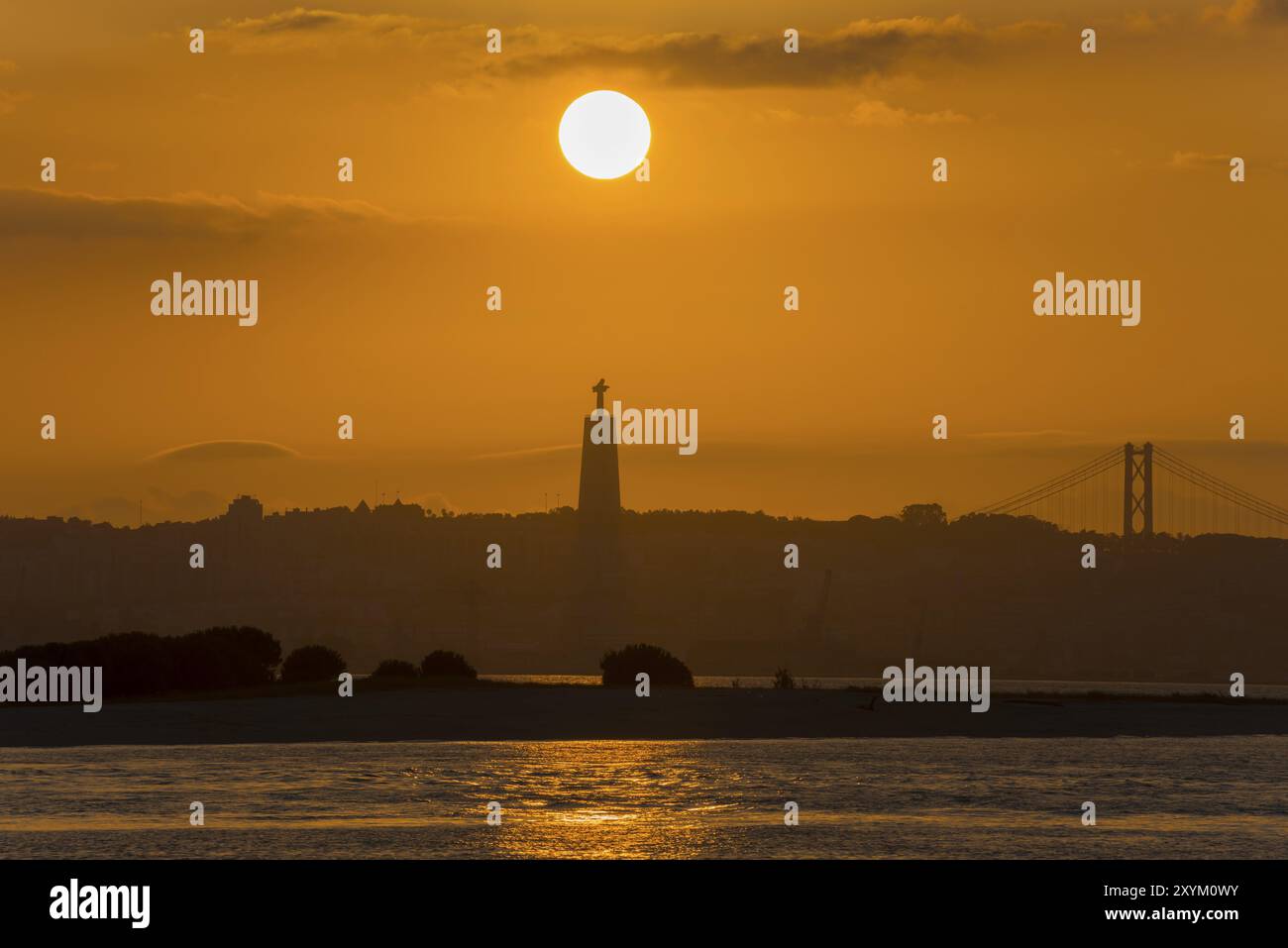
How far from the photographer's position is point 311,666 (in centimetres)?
9662

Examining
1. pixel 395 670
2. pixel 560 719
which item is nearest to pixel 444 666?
pixel 395 670

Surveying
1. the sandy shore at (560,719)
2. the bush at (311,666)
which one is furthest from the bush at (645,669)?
the bush at (311,666)

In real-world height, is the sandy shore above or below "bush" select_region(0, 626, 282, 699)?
below

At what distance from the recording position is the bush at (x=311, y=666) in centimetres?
9569

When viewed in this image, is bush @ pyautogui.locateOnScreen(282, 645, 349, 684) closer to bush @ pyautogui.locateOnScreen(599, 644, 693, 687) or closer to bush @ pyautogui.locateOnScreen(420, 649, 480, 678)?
bush @ pyautogui.locateOnScreen(420, 649, 480, 678)

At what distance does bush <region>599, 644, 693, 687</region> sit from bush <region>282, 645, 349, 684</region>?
16103mm

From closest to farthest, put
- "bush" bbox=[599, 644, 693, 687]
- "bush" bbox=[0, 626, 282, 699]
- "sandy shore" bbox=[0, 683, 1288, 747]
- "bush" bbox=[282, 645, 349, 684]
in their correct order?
"sandy shore" bbox=[0, 683, 1288, 747] < "bush" bbox=[0, 626, 282, 699] < "bush" bbox=[282, 645, 349, 684] < "bush" bbox=[599, 644, 693, 687]

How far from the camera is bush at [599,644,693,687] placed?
100938 mm

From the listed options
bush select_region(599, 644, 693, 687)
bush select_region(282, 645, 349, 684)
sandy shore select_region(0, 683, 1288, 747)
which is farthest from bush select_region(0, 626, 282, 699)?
bush select_region(599, 644, 693, 687)

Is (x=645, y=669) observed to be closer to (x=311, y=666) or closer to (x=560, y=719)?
(x=311, y=666)

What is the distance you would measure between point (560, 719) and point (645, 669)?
26789 mm
